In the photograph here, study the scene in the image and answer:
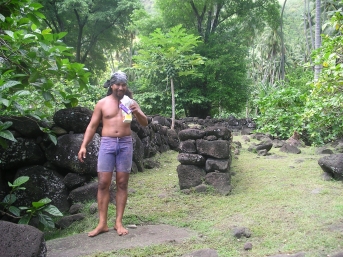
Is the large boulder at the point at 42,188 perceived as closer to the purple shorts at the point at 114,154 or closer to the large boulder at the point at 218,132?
the purple shorts at the point at 114,154

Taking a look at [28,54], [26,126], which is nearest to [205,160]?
[26,126]

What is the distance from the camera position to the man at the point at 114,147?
403 centimetres

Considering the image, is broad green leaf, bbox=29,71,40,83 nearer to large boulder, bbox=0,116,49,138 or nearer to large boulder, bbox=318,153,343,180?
large boulder, bbox=0,116,49,138

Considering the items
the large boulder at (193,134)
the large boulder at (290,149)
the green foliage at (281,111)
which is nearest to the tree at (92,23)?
the green foliage at (281,111)

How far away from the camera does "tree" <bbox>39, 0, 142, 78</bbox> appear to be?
1953 cm

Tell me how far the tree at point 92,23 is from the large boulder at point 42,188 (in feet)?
50.5

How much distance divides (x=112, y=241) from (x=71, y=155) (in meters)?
2.03

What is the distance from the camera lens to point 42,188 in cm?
522

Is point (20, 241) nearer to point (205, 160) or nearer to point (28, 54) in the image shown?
point (28, 54)

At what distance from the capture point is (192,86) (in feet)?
61.4

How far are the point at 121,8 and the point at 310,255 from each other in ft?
64.8

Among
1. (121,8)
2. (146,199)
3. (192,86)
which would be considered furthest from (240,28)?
(146,199)

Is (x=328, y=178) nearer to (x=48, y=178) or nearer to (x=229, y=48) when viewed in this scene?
(x=48, y=178)

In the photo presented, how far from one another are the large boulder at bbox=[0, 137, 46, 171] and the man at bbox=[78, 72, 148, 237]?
1.61 metres
